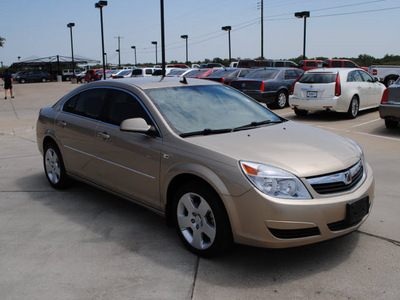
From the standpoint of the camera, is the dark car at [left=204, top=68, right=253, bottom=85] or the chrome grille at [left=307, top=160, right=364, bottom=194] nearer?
the chrome grille at [left=307, top=160, right=364, bottom=194]

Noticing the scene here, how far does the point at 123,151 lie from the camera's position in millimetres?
4305

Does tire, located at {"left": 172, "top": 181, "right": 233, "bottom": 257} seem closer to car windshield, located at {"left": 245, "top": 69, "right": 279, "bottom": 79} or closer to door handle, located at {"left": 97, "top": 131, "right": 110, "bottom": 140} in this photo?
door handle, located at {"left": 97, "top": 131, "right": 110, "bottom": 140}

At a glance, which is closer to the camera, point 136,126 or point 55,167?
point 136,126

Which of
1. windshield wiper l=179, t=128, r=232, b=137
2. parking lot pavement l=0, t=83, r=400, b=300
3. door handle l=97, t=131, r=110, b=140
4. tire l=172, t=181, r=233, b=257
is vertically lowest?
parking lot pavement l=0, t=83, r=400, b=300

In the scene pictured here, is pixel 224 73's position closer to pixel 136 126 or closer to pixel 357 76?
pixel 357 76

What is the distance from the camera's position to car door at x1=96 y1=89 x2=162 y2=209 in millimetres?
4008

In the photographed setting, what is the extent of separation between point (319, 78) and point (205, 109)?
341 inches

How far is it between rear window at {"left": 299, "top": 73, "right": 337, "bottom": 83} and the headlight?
31.2ft

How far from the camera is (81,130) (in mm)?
4977

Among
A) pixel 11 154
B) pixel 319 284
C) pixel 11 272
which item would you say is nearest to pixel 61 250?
pixel 11 272

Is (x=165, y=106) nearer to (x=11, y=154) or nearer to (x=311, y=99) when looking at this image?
(x=11, y=154)

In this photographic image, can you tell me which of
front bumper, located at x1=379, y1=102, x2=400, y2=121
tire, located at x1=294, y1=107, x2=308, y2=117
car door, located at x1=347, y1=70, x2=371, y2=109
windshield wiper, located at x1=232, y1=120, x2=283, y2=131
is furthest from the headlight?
tire, located at x1=294, y1=107, x2=308, y2=117

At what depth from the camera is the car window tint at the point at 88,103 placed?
4.89m

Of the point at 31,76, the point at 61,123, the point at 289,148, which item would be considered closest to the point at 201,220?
the point at 289,148
